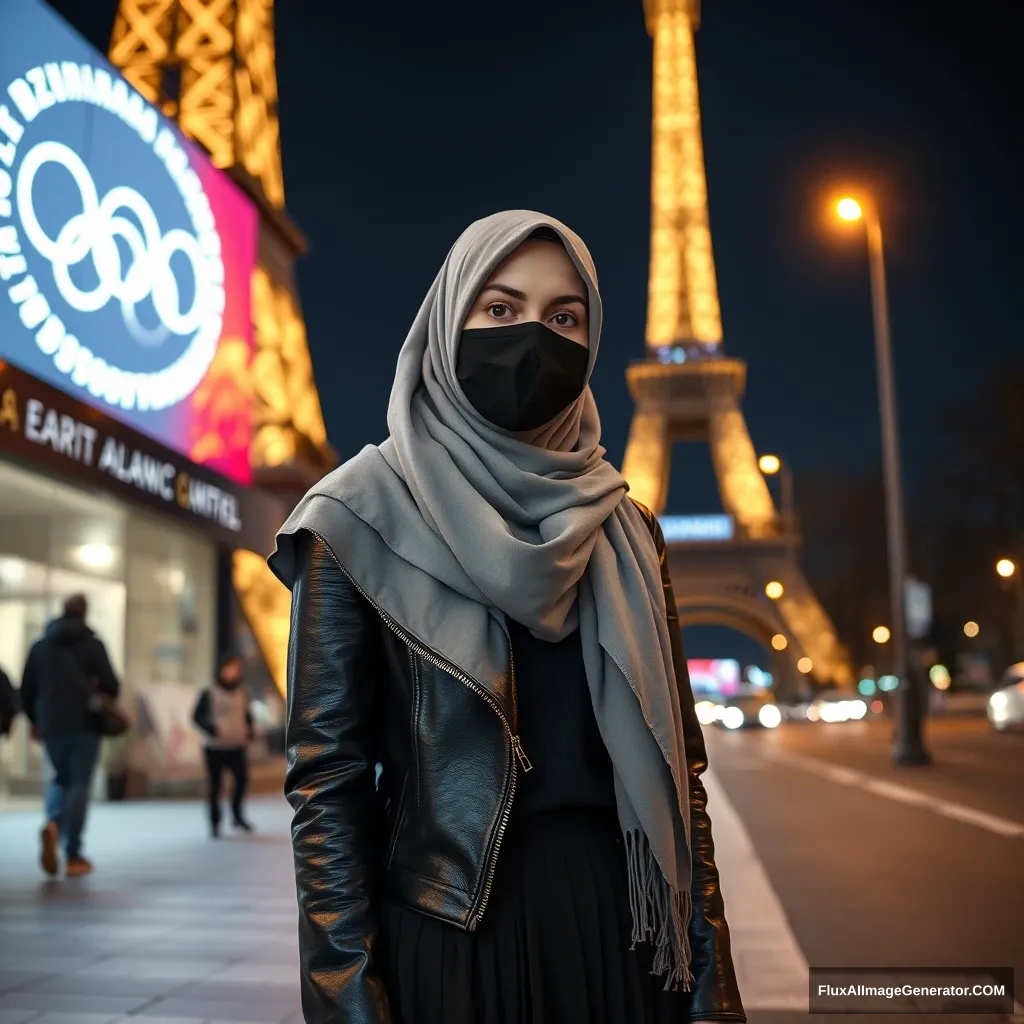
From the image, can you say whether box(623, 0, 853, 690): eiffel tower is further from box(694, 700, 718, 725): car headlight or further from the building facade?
the building facade

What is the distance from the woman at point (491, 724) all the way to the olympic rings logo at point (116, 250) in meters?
10.4

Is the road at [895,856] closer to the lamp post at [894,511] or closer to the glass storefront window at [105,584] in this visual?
the lamp post at [894,511]

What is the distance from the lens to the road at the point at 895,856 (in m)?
5.66

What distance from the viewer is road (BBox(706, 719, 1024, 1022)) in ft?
18.6

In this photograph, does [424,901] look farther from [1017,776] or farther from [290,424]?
[290,424]

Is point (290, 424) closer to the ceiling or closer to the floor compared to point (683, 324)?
closer to the floor

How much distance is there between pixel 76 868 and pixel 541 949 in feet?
24.3

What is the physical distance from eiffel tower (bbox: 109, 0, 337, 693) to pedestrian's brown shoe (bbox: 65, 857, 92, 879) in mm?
15738

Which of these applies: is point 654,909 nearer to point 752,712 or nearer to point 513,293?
point 513,293

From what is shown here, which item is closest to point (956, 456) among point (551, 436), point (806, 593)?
point (806, 593)

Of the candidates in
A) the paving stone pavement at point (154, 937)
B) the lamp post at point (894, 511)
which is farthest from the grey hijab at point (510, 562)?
the lamp post at point (894, 511)

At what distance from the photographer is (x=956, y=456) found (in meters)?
38.5

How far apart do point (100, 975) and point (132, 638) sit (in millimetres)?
10202

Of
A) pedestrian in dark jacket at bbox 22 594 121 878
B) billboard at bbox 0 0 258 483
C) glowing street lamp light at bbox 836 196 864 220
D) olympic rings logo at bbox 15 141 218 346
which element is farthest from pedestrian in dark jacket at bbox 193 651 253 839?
glowing street lamp light at bbox 836 196 864 220
